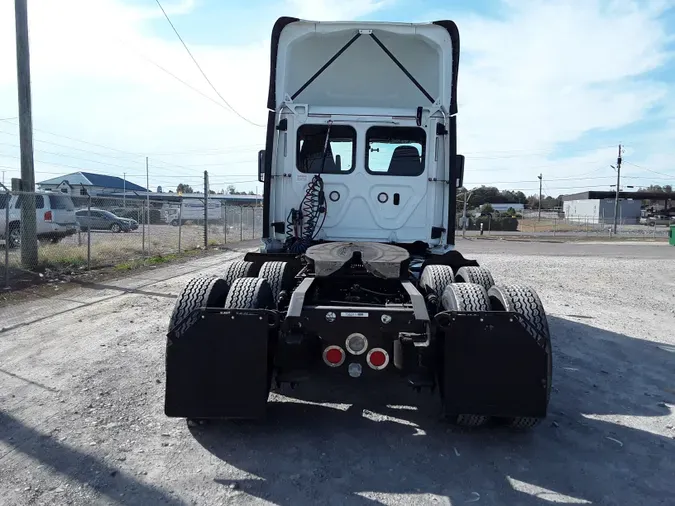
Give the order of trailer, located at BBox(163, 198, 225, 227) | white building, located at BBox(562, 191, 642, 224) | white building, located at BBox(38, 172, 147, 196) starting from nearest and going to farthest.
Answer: trailer, located at BBox(163, 198, 225, 227) → white building, located at BBox(38, 172, 147, 196) → white building, located at BBox(562, 191, 642, 224)

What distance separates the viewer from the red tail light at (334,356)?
402 centimetres

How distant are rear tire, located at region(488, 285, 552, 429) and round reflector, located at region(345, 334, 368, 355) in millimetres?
1088

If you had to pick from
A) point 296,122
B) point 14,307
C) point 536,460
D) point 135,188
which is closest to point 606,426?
point 536,460

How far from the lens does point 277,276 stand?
5137 millimetres

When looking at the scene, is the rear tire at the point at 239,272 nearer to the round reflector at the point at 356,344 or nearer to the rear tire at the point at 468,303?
the round reflector at the point at 356,344

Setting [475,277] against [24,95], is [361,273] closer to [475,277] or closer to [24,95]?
[475,277]

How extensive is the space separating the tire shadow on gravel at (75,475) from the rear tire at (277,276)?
1.86 metres

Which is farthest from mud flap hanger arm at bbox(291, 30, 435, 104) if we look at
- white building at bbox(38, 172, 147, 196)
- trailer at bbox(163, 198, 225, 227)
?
white building at bbox(38, 172, 147, 196)

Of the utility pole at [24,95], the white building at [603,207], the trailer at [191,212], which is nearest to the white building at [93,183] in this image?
the trailer at [191,212]

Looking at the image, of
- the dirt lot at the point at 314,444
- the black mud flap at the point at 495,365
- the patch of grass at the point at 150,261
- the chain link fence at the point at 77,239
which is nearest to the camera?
the dirt lot at the point at 314,444

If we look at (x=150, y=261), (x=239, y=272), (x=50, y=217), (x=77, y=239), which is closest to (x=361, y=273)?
(x=239, y=272)

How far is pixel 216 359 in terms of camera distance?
153 inches

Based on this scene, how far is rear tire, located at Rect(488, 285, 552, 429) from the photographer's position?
155 inches

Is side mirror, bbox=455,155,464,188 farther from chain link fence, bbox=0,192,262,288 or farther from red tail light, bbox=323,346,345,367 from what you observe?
chain link fence, bbox=0,192,262,288
